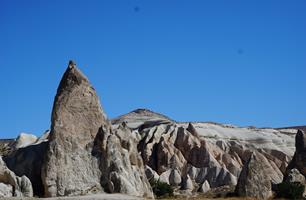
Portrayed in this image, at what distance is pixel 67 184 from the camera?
35.2 m

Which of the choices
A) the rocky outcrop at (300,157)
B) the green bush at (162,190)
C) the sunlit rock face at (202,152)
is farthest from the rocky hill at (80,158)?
the sunlit rock face at (202,152)

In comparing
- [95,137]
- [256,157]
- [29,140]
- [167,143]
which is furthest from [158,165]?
[95,137]

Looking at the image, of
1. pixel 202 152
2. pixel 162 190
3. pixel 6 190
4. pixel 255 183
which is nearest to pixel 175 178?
pixel 202 152

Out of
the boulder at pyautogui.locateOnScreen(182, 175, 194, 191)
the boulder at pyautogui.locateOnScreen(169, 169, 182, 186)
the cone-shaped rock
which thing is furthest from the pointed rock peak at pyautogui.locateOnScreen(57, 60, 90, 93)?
the boulder at pyautogui.locateOnScreen(169, 169, 182, 186)

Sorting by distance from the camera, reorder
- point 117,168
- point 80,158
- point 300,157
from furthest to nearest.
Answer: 1. point 300,157
2. point 117,168
3. point 80,158

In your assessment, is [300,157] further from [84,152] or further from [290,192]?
[84,152]

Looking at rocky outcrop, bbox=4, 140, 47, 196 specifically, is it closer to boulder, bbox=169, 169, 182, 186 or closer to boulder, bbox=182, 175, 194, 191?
boulder, bbox=182, 175, 194, 191

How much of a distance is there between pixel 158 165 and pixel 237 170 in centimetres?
937

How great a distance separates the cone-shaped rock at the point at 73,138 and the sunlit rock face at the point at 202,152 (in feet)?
78.3

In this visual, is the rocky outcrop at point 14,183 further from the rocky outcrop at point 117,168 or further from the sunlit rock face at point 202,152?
the sunlit rock face at point 202,152

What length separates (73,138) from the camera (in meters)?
36.5

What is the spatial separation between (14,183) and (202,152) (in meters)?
44.5

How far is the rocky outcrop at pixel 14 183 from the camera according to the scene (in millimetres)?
34969

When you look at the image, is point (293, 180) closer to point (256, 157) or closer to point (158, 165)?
point (256, 157)
